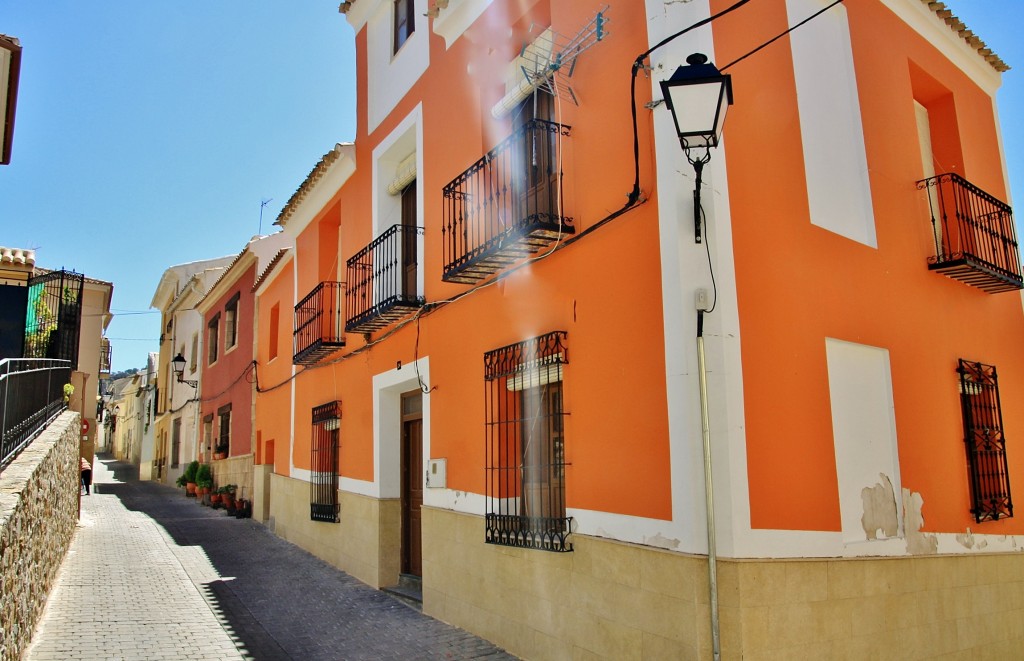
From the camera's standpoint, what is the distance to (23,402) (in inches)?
275

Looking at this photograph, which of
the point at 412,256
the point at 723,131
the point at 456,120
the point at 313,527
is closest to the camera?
the point at 723,131

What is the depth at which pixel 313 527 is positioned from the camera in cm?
1075

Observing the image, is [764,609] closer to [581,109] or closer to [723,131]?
[723,131]

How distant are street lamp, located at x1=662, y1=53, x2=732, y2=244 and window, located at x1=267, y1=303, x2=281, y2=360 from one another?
1119 centimetres

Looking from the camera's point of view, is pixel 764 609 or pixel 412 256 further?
pixel 412 256

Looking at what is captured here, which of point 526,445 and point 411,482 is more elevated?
point 526,445

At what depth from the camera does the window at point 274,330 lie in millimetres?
14203

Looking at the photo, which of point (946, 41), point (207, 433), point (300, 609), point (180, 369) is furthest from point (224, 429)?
point (946, 41)

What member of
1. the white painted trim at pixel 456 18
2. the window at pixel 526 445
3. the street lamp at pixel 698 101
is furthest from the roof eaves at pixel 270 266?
the street lamp at pixel 698 101

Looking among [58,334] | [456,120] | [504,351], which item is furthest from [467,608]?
[58,334]

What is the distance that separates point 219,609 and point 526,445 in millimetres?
3839

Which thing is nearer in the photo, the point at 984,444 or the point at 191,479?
the point at 984,444

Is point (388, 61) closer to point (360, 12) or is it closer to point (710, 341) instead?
point (360, 12)

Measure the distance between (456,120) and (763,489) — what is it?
15.7ft
